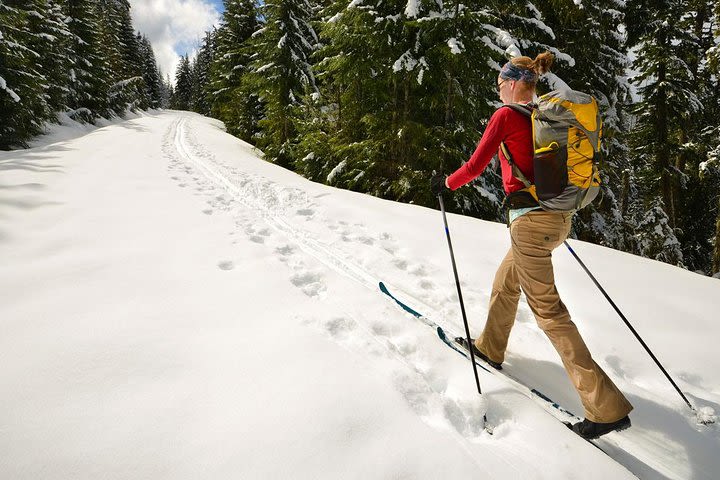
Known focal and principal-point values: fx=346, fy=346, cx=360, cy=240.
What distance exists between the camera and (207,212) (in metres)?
5.83

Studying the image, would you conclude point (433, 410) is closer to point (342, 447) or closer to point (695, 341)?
point (342, 447)

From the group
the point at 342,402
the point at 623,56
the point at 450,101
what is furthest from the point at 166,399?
the point at 623,56

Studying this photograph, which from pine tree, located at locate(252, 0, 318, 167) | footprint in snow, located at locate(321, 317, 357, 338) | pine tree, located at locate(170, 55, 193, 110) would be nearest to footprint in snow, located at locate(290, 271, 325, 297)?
footprint in snow, located at locate(321, 317, 357, 338)

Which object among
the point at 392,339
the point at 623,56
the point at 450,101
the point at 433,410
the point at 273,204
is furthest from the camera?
the point at 623,56

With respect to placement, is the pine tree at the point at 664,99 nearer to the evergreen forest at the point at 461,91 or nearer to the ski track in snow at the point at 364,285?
the evergreen forest at the point at 461,91

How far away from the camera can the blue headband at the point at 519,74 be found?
8.07 feet

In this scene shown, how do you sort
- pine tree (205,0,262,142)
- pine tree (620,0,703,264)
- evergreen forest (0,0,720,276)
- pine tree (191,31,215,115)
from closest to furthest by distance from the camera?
evergreen forest (0,0,720,276)
pine tree (620,0,703,264)
pine tree (205,0,262,142)
pine tree (191,31,215,115)

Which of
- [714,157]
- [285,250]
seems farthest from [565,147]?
[714,157]

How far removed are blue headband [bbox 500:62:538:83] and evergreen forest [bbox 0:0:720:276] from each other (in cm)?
38

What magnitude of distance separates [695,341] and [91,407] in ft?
15.4

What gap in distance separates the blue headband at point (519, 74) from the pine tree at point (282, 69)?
14.0 metres

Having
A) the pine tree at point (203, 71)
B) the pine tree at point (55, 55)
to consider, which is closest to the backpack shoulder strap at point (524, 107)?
the pine tree at point (55, 55)

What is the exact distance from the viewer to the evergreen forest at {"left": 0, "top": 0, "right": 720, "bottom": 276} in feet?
25.5

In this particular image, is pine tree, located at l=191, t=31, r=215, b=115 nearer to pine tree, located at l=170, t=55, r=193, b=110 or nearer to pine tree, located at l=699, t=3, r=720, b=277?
pine tree, located at l=170, t=55, r=193, b=110
